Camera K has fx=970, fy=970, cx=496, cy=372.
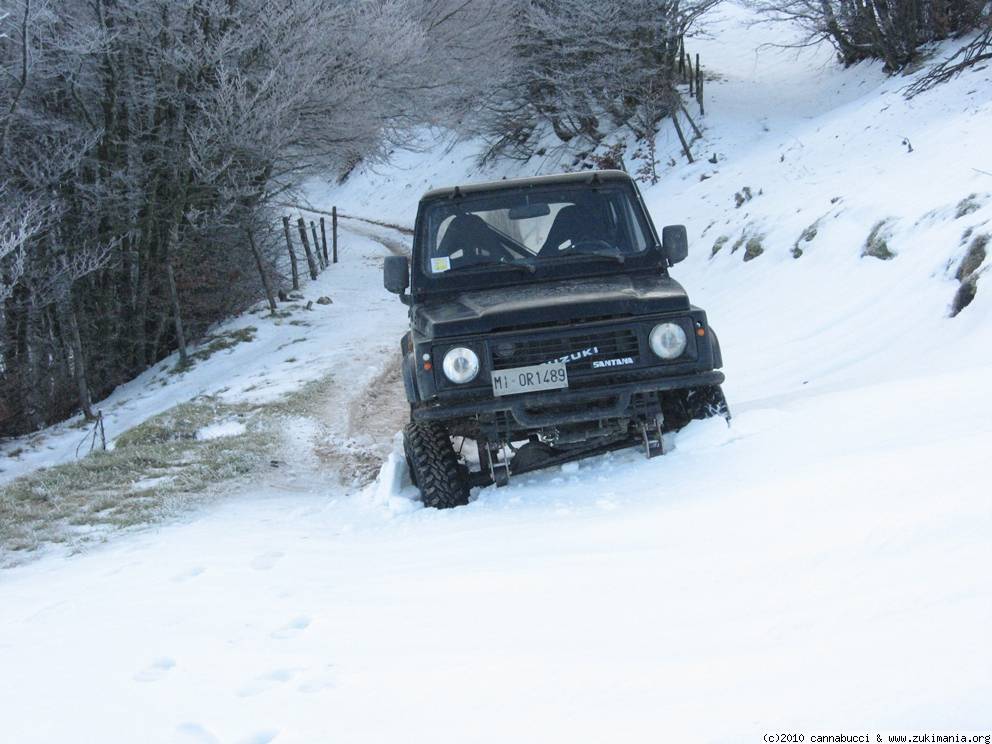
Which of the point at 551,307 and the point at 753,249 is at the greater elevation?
the point at 551,307

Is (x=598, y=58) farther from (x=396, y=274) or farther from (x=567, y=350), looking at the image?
(x=567, y=350)

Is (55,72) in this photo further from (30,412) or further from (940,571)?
(940,571)

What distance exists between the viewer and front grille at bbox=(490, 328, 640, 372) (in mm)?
5090

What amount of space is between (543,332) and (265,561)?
1.80m

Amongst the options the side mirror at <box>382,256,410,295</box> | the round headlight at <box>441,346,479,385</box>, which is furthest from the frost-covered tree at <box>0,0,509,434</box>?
the round headlight at <box>441,346,479,385</box>

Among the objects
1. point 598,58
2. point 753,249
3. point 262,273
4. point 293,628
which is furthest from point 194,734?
Result: point 598,58

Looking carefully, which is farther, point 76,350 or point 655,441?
point 76,350

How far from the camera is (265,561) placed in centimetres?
452

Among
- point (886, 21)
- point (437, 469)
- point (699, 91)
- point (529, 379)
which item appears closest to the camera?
point (529, 379)

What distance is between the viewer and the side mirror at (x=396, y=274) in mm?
5816

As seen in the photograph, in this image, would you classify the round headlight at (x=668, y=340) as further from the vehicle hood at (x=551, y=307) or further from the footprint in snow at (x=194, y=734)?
the footprint in snow at (x=194, y=734)

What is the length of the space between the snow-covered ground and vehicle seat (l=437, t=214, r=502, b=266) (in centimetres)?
137

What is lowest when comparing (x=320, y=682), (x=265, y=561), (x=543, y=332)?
(x=265, y=561)

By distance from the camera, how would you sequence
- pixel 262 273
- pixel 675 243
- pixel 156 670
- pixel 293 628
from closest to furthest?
pixel 156 670
pixel 293 628
pixel 675 243
pixel 262 273
